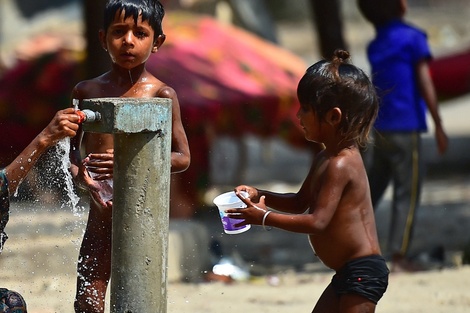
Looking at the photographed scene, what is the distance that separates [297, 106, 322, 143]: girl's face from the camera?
364cm

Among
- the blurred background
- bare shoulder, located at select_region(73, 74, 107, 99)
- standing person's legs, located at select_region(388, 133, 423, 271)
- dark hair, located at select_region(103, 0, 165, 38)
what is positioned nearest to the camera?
dark hair, located at select_region(103, 0, 165, 38)

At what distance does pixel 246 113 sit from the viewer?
358 inches

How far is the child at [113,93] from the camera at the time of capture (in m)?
3.84

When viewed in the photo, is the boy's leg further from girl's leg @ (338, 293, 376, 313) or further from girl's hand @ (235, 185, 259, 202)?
girl's leg @ (338, 293, 376, 313)

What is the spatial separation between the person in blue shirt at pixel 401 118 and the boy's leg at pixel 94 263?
276 cm

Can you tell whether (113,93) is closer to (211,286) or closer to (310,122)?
(310,122)

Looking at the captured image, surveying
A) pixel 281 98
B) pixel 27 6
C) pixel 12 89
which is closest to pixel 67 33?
pixel 12 89

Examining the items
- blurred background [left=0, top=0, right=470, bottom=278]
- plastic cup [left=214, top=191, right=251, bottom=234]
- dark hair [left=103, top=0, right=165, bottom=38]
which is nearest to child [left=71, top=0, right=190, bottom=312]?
dark hair [left=103, top=0, right=165, bottom=38]

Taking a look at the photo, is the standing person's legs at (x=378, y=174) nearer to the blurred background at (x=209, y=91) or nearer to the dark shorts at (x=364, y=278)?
the blurred background at (x=209, y=91)

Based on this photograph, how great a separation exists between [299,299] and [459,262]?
1580 mm

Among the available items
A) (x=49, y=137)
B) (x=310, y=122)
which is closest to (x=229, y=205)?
(x=310, y=122)

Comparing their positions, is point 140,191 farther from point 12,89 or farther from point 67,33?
A: point 67,33

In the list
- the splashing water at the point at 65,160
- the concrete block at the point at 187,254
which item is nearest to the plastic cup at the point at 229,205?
the splashing water at the point at 65,160

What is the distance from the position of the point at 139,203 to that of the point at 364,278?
0.83 metres
